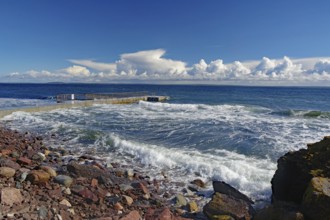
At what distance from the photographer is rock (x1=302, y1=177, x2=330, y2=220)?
4770mm

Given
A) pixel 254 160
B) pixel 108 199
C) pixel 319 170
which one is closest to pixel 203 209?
pixel 108 199

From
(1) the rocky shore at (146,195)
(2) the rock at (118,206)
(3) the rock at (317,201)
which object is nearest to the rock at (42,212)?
(1) the rocky shore at (146,195)

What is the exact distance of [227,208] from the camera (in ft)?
20.9

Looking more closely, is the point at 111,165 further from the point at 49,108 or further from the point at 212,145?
the point at 49,108

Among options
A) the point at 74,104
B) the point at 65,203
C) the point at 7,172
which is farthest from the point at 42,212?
the point at 74,104

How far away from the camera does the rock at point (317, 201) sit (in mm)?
4770

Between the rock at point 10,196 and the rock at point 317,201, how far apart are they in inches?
199

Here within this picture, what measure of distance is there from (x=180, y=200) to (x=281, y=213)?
262 centimetres

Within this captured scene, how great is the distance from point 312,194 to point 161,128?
13.6 meters

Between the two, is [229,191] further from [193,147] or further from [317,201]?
[193,147]

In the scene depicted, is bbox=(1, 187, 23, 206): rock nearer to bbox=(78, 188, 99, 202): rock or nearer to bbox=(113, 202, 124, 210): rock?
bbox=(78, 188, 99, 202): rock

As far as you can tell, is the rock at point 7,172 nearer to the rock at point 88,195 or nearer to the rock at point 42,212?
the rock at point 88,195

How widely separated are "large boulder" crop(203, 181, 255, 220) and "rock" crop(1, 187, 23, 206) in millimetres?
3840

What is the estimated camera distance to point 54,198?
18.8ft
